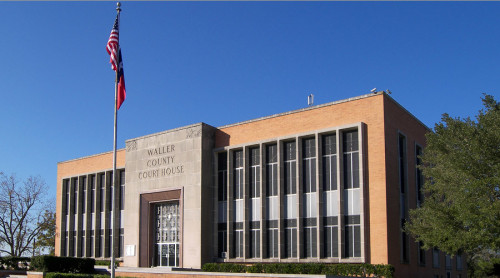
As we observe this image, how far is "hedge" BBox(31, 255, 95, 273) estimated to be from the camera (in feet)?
115

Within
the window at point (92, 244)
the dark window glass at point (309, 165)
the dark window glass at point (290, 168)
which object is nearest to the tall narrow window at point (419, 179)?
the dark window glass at point (309, 165)

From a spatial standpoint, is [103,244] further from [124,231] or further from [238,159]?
[238,159]

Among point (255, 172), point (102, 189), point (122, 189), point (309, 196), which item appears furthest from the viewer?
point (102, 189)

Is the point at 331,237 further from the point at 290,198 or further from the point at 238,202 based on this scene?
the point at 238,202

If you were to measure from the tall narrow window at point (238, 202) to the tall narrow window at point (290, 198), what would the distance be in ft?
11.3

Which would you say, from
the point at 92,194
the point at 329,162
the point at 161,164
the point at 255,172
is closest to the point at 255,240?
the point at 255,172

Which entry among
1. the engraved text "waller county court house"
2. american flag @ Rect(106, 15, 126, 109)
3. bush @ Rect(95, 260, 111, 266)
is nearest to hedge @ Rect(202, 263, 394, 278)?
the engraved text "waller county court house"

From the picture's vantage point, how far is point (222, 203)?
119 feet

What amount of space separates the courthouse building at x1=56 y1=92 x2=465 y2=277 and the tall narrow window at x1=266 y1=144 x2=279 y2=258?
6 centimetres

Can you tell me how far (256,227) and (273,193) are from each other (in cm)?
Answer: 242

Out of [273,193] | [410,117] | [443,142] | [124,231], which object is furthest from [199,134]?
[443,142]

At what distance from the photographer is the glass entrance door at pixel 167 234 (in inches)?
1490

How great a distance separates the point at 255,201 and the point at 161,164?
810 cm

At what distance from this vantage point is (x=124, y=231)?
132 ft
